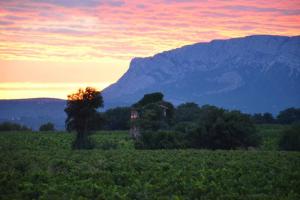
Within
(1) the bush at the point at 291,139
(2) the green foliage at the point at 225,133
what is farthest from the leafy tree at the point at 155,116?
(1) the bush at the point at 291,139

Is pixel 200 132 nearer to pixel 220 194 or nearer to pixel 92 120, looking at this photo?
pixel 92 120

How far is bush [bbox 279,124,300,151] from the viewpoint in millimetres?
62344

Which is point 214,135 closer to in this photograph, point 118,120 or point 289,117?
point 118,120

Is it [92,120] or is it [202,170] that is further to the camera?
[92,120]

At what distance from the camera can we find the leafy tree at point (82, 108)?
214ft

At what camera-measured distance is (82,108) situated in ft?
214

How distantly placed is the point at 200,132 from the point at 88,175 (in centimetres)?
3539

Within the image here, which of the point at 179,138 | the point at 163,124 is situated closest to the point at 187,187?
the point at 179,138

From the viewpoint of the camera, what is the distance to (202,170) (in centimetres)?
3017

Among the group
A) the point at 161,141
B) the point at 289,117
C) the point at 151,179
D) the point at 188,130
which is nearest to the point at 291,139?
the point at 188,130

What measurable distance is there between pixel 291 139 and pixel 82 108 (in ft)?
68.9

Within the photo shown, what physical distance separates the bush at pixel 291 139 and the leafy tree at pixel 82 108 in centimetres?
1886

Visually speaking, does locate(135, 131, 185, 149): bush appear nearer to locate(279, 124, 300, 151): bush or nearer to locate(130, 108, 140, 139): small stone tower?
locate(130, 108, 140, 139): small stone tower

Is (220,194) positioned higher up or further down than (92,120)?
further down
